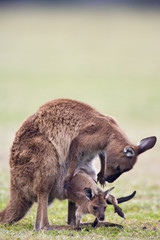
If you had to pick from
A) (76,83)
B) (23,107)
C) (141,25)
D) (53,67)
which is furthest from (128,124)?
(141,25)

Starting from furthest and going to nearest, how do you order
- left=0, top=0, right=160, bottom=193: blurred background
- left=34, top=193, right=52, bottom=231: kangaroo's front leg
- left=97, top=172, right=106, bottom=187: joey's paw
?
left=0, top=0, right=160, bottom=193: blurred background < left=97, top=172, right=106, bottom=187: joey's paw < left=34, top=193, right=52, bottom=231: kangaroo's front leg

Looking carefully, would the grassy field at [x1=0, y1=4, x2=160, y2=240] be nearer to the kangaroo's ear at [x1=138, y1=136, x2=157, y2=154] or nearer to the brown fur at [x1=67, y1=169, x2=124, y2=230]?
the brown fur at [x1=67, y1=169, x2=124, y2=230]

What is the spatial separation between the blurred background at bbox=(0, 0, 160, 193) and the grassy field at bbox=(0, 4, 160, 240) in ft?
0.14

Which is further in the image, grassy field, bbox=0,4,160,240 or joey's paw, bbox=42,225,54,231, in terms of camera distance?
grassy field, bbox=0,4,160,240

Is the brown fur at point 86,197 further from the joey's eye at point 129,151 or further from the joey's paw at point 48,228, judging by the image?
the joey's eye at point 129,151

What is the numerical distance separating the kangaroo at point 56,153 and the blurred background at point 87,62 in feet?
14.5

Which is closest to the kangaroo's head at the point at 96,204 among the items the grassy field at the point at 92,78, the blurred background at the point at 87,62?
the grassy field at the point at 92,78

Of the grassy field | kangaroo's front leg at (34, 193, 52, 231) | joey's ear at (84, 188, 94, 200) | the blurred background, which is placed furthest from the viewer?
the blurred background

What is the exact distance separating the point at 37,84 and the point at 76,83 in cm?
274

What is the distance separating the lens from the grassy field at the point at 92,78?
8055mm

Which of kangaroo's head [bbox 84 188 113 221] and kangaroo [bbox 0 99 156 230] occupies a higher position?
kangaroo [bbox 0 99 156 230]

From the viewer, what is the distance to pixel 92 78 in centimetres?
3619

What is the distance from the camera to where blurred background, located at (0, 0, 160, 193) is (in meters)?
21.8

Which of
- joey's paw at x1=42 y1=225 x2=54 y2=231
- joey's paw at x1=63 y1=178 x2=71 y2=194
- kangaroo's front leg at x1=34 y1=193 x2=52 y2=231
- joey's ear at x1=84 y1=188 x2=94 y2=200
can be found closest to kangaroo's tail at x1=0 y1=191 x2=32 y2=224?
kangaroo's front leg at x1=34 y1=193 x2=52 y2=231
